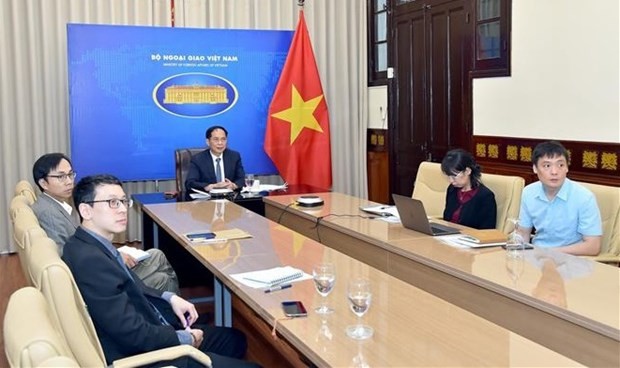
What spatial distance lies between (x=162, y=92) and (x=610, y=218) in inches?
163

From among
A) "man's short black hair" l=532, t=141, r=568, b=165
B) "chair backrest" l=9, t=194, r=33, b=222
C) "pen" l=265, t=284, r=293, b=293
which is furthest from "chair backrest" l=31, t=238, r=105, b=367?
"man's short black hair" l=532, t=141, r=568, b=165

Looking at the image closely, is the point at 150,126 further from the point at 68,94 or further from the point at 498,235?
the point at 498,235

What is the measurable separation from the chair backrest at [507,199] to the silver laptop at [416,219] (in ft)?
1.67

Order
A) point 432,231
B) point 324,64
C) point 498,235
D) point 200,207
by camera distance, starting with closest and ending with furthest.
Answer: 1. point 498,235
2. point 432,231
3. point 200,207
4. point 324,64

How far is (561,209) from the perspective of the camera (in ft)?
10.1

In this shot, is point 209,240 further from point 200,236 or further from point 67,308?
point 67,308

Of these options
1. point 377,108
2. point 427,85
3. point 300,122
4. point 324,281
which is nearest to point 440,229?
point 324,281

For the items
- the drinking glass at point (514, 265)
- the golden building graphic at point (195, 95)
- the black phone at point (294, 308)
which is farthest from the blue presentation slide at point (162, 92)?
the black phone at point (294, 308)

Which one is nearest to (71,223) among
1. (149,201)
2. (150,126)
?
(149,201)

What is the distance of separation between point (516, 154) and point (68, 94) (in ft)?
12.9

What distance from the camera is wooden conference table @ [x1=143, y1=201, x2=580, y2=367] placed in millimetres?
1564

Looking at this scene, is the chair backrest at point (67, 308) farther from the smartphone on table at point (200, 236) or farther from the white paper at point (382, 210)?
the white paper at point (382, 210)

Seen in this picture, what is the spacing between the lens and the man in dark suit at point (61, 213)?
3094mm

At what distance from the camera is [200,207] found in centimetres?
414
